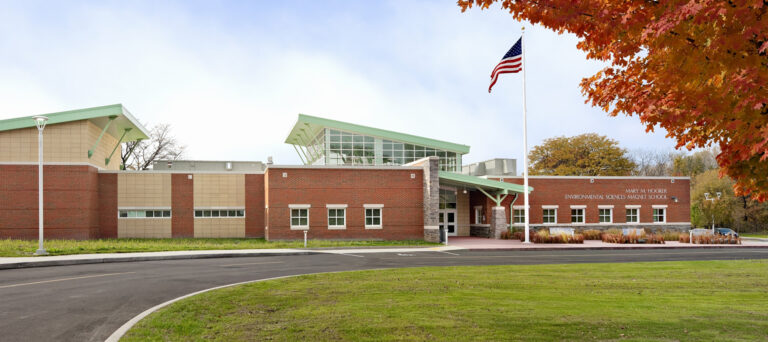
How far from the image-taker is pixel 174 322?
8359 millimetres

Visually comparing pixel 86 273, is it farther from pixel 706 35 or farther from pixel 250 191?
pixel 250 191

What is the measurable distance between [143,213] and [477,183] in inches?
873

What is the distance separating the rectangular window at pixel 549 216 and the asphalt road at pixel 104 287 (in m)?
20.5

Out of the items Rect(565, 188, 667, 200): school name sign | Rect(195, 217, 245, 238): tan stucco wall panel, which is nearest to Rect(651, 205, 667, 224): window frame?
Rect(565, 188, 667, 200): school name sign

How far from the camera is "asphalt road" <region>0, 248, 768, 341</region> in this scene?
8341mm

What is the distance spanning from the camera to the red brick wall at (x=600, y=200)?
3994 cm

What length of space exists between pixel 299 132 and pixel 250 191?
1100 centimetres

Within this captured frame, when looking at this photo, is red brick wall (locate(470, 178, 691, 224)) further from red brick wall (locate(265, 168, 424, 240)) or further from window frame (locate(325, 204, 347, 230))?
window frame (locate(325, 204, 347, 230))

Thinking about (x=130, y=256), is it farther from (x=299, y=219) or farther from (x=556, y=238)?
(x=556, y=238)

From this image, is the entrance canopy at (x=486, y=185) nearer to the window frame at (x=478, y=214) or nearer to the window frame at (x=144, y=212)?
the window frame at (x=478, y=214)

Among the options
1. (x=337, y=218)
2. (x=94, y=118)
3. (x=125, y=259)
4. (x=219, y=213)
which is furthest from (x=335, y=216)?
(x=94, y=118)

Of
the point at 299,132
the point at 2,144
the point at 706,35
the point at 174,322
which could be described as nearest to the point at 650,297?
Answer: the point at 706,35

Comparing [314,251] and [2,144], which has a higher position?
[2,144]

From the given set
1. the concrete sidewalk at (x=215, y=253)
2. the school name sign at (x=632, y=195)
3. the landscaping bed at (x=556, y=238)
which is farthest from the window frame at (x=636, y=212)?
the landscaping bed at (x=556, y=238)
